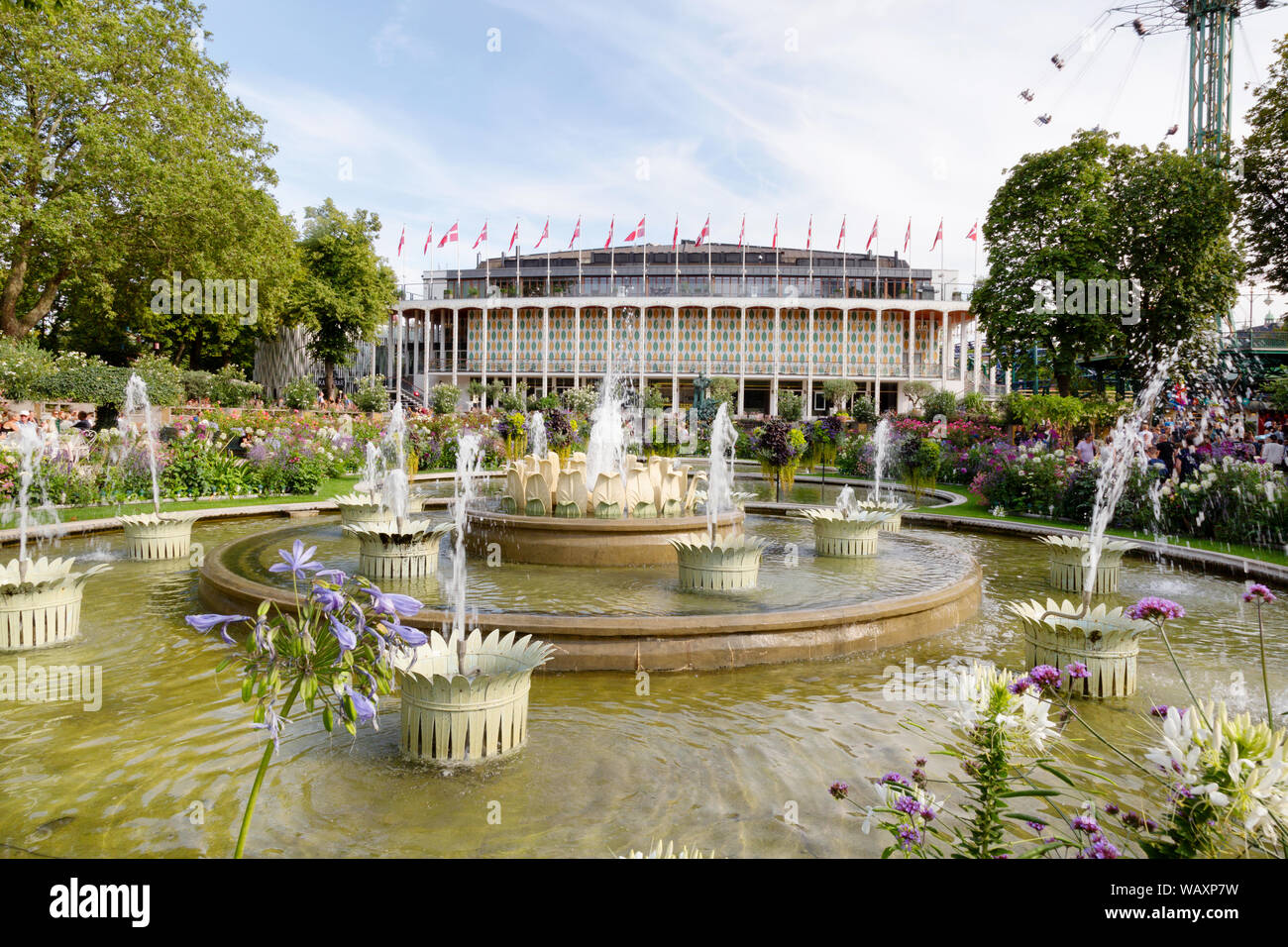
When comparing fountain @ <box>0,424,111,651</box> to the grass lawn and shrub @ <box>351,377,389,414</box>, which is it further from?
shrub @ <box>351,377,389,414</box>

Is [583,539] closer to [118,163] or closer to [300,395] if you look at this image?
[118,163]

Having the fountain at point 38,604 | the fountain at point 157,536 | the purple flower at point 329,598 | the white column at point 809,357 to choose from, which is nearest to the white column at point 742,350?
the white column at point 809,357

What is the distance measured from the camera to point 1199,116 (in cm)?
2831

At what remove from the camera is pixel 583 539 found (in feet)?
31.3

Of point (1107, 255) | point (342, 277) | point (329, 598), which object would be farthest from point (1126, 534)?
point (342, 277)

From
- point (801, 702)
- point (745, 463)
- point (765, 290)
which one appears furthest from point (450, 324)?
point (801, 702)

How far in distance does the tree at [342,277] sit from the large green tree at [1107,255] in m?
32.8

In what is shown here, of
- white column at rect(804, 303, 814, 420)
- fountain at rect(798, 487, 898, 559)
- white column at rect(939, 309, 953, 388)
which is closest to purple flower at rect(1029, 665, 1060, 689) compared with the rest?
fountain at rect(798, 487, 898, 559)

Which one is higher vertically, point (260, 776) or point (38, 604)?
point (260, 776)

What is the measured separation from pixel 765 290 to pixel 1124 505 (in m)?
53.4

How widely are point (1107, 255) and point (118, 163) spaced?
3051 centimetres

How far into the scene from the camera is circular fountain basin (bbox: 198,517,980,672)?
6168 mm

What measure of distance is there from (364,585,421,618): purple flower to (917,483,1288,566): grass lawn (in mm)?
Answer: 11417

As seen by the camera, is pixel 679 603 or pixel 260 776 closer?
pixel 260 776
